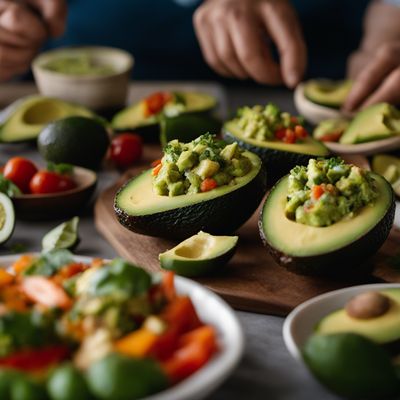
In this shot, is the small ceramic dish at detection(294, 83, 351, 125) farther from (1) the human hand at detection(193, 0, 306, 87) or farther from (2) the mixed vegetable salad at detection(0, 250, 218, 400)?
(2) the mixed vegetable salad at detection(0, 250, 218, 400)

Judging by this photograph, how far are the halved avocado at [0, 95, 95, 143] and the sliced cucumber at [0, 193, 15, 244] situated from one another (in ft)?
2.36

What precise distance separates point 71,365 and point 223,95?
265 cm

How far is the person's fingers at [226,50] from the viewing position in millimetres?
3094

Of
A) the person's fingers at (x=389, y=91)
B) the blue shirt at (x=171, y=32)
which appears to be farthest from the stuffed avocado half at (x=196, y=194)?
the blue shirt at (x=171, y=32)

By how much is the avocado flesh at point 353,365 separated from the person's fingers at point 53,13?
7.09ft

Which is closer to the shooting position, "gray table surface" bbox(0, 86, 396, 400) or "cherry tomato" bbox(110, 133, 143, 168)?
"gray table surface" bbox(0, 86, 396, 400)

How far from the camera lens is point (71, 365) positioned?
132cm

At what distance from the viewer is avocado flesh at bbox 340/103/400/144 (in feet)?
8.93

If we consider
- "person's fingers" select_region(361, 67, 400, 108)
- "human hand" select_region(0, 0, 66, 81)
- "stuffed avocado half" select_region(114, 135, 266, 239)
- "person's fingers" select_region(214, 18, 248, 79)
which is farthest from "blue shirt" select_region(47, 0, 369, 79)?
"stuffed avocado half" select_region(114, 135, 266, 239)

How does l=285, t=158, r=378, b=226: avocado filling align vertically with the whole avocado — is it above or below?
above

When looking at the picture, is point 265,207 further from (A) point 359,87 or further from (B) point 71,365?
(A) point 359,87

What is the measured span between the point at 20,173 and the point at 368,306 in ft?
4.23

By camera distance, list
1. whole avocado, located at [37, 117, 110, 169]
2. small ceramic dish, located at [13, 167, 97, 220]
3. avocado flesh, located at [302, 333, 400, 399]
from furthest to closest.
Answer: whole avocado, located at [37, 117, 110, 169] → small ceramic dish, located at [13, 167, 97, 220] → avocado flesh, located at [302, 333, 400, 399]

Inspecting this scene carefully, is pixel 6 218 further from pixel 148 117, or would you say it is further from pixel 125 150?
pixel 148 117
